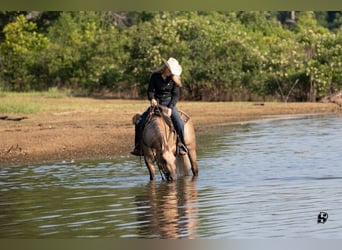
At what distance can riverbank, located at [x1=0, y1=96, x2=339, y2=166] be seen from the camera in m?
16.4

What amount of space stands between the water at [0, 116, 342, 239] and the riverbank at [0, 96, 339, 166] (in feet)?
4.52

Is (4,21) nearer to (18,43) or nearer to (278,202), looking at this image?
(18,43)

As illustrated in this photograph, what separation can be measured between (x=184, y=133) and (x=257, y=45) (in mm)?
24384

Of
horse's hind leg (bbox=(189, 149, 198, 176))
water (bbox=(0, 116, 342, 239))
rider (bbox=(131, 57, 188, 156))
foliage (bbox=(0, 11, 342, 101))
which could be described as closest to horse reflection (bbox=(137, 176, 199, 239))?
water (bbox=(0, 116, 342, 239))

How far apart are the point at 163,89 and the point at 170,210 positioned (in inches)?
105

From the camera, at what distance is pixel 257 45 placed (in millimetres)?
36562

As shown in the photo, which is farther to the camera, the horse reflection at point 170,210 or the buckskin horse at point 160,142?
the buckskin horse at point 160,142

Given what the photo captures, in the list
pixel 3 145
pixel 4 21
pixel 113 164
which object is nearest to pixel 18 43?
pixel 4 21

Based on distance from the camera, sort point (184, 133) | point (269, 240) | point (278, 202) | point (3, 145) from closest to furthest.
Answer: point (269, 240), point (278, 202), point (184, 133), point (3, 145)

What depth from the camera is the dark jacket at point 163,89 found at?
11.9 meters

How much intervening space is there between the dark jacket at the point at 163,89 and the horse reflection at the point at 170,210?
42.1 inches
